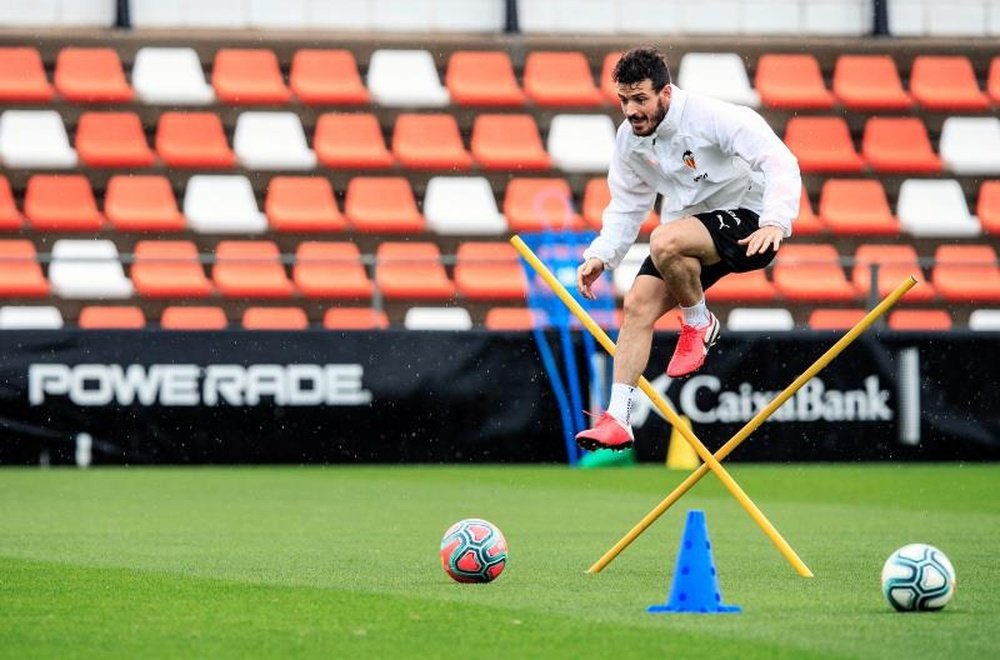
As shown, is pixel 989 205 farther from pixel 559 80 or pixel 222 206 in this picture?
pixel 222 206

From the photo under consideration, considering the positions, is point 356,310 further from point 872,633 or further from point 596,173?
point 872,633

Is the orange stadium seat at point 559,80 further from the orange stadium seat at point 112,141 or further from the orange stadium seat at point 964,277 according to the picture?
the orange stadium seat at point 112,141

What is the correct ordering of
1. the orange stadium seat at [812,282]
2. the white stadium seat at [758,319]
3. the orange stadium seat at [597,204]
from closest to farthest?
the white stadium seat at [758,319] → the orange stadium seat at [812,282] → the orange stadium seat at [597,204]

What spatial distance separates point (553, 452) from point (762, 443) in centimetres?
184

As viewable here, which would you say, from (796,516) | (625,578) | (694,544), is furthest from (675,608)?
(796,516)

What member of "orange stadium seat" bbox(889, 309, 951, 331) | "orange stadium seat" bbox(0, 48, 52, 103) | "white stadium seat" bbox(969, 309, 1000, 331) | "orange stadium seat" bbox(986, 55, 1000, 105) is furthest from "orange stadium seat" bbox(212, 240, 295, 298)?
"orange stadium seat" bbox(986, 55, 1000, 105)

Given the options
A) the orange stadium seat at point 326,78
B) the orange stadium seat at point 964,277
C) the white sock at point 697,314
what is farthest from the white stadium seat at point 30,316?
the white sock at point 697,314

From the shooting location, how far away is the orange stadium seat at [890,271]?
18.4 metres

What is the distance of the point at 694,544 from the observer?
6426 mm

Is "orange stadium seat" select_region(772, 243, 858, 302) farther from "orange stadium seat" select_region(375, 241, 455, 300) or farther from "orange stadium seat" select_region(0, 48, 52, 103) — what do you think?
"orange stadium seat" select_region(0, 48, 52, 103)

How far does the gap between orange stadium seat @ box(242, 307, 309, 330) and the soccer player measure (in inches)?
399

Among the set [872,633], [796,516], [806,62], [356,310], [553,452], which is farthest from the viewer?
[806,62]

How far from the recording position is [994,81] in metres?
21.4

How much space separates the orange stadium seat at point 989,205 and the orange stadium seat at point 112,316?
897cm
